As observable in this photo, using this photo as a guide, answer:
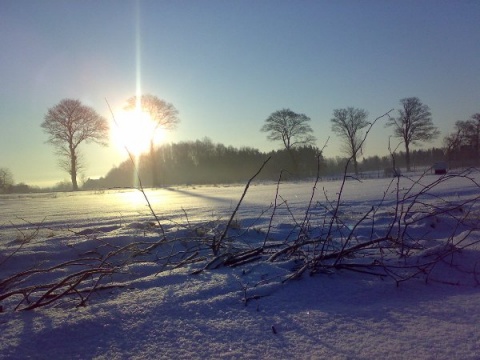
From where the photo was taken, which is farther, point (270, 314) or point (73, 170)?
point (73, 170)

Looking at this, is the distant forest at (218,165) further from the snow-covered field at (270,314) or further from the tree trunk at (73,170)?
the snow-covered field at (270,314)

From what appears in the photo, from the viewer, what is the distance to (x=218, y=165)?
50.3 meters

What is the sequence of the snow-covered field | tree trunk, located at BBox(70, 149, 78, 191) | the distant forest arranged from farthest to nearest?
the distant forest → tree trunk, located at BBox(70, 149, 78, 191) → the snow-covered field

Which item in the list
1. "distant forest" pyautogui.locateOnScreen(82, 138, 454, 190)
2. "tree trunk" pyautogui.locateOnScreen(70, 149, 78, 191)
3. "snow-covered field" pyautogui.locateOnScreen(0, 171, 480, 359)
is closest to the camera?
"snow-covered field" pyautogui.locateOnScreen(0, 171, 480, 359)

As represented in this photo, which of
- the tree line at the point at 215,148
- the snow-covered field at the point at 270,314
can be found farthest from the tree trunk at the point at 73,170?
the snow-covered field at the point at 270,314

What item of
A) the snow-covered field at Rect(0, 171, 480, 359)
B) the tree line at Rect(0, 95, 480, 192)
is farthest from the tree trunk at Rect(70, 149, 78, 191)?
the snow-covered field at Rect(0, 171, 480, 359)

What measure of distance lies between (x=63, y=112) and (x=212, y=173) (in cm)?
2411

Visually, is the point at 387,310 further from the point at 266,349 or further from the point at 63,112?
the point at 63,112

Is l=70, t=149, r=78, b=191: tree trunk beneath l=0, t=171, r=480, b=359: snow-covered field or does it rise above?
above

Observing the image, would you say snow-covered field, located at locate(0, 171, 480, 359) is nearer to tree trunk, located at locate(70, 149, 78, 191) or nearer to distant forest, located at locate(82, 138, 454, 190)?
tree trunk, located at locate(70, 149, 78, 191)

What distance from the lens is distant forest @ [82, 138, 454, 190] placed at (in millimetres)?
44250

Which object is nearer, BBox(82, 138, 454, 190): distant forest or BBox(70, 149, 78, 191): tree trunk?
BBox(70, 149, 78, 191): tree trunk

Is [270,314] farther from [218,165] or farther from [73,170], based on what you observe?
[218,165]

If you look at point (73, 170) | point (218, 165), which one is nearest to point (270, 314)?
point (73, 170)
